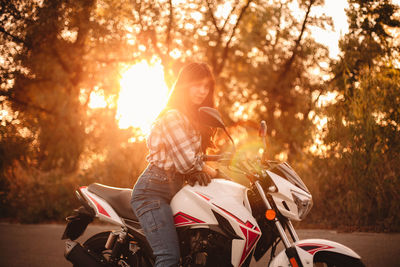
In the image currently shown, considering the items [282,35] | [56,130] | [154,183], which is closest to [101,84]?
[56,130]

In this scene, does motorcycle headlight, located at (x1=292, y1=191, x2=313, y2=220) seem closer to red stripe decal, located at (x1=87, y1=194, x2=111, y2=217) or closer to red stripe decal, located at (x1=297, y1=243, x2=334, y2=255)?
red stripe decal, located at (x1=297, y1=243, x2=334, y2=255)

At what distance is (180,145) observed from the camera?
2.85 meters

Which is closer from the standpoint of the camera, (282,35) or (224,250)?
(224,250)

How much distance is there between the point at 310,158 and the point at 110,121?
9.31 m

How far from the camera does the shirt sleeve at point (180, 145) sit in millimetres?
2828

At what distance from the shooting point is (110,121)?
14.4 m

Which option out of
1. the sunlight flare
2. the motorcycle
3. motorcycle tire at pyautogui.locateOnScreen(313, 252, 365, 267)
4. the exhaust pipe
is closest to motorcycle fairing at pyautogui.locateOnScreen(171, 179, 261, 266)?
the motorcycle

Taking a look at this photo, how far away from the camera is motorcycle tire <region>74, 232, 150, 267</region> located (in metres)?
3.23

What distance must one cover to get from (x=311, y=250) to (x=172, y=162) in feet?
3.93

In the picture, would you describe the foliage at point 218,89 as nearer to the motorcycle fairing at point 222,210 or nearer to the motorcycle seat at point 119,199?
the motorcycle fairing at point 222,210

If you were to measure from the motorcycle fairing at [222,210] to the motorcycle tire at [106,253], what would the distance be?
0.57 metres

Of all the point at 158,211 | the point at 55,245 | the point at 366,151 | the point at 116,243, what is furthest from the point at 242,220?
the point at 55,245

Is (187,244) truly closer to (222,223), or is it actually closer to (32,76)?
(222,223)

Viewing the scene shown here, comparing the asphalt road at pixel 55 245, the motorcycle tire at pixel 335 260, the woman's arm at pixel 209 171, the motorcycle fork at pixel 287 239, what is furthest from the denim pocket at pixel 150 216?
the asphalt road at pixel 55 245
